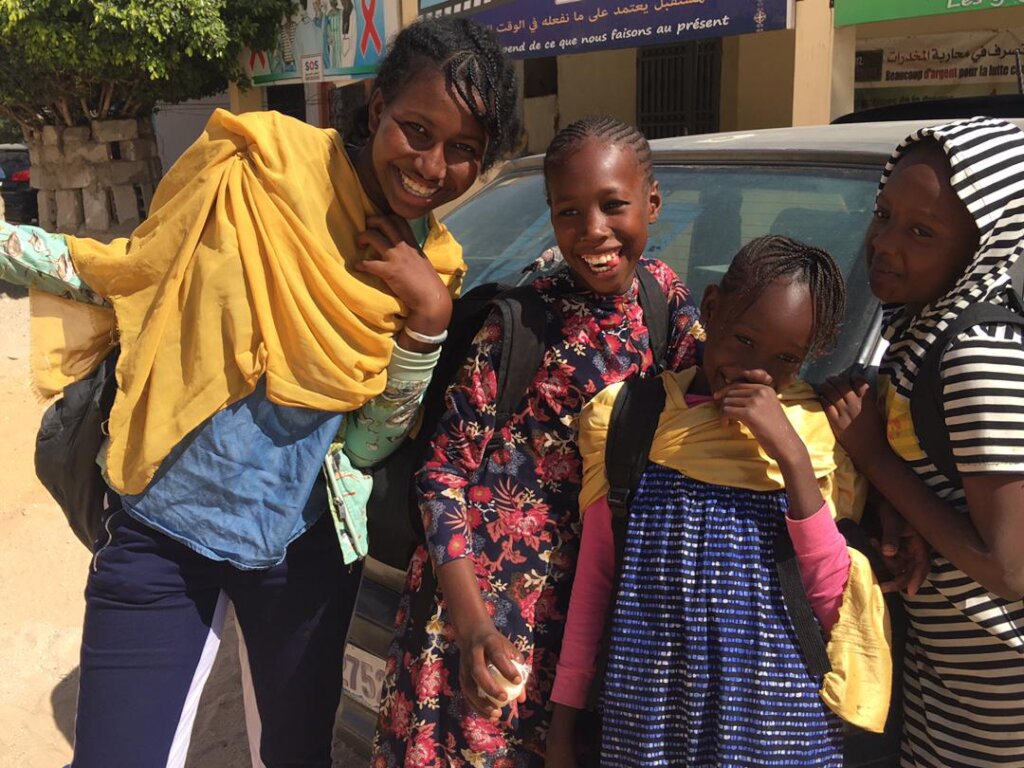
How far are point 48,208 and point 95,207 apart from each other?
1.03m

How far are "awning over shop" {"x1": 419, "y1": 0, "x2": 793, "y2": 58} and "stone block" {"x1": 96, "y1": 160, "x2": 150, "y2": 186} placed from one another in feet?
20.3

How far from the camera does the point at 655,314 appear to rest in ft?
5.48

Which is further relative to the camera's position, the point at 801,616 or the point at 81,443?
the point at 81,443

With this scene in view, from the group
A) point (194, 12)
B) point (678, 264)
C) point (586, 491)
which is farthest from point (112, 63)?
point (586, 491)

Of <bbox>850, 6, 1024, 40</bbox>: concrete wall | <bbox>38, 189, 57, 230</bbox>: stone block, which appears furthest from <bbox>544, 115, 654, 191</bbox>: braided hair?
<bbox>38, 189, 57, 230</bbox>: stone block

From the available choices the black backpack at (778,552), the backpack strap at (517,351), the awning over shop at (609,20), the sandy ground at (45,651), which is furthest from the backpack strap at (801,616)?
the awning over shop at (609,20)

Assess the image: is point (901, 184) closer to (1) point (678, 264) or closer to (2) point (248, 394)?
(1) point (678, 264)

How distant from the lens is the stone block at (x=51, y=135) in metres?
13.2

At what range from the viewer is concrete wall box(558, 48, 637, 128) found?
1125cm

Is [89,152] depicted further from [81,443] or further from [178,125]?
[81,443]

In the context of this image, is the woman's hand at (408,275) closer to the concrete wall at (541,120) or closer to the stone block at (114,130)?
the concrete wall at (541,120)

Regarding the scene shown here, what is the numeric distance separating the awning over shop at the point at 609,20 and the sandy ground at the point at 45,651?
14.7 feet

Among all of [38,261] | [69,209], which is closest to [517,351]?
[38,261]

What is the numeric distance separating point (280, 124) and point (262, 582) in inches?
33.8
